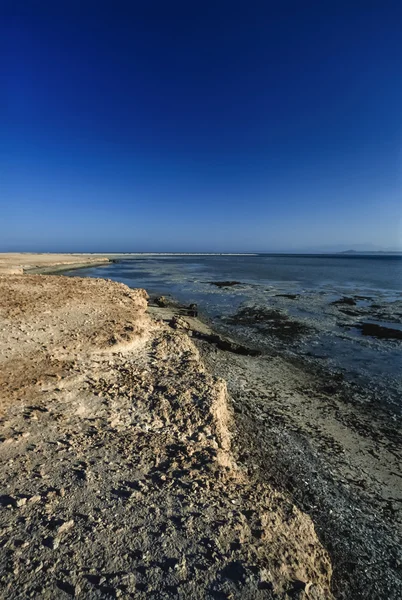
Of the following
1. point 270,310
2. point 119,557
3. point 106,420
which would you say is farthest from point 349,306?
point 119,557

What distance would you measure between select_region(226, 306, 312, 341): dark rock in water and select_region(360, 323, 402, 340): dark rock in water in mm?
3501

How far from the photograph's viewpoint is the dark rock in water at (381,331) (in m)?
17.5

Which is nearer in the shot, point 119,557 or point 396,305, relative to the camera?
point 119,557

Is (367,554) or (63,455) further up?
(63,455)

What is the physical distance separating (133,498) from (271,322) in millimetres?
17312

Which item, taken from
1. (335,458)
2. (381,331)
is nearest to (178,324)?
(335,458)

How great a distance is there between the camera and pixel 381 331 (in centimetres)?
1834

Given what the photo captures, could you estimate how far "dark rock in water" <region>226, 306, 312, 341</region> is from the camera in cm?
1802

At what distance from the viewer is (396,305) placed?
89.9 feet

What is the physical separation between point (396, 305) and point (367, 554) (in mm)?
27577

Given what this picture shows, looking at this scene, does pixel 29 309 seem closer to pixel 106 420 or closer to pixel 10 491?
pixel 106 420

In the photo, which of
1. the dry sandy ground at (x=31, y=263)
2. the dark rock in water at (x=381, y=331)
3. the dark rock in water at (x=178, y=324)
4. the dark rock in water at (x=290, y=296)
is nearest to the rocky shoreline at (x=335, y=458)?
the dark rock in water at (x=178, y=324)

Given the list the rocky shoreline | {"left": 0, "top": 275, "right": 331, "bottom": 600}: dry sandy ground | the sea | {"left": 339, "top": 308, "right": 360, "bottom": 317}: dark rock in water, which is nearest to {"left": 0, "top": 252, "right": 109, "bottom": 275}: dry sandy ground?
the sea

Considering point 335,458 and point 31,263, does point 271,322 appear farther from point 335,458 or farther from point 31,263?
point 31,263
